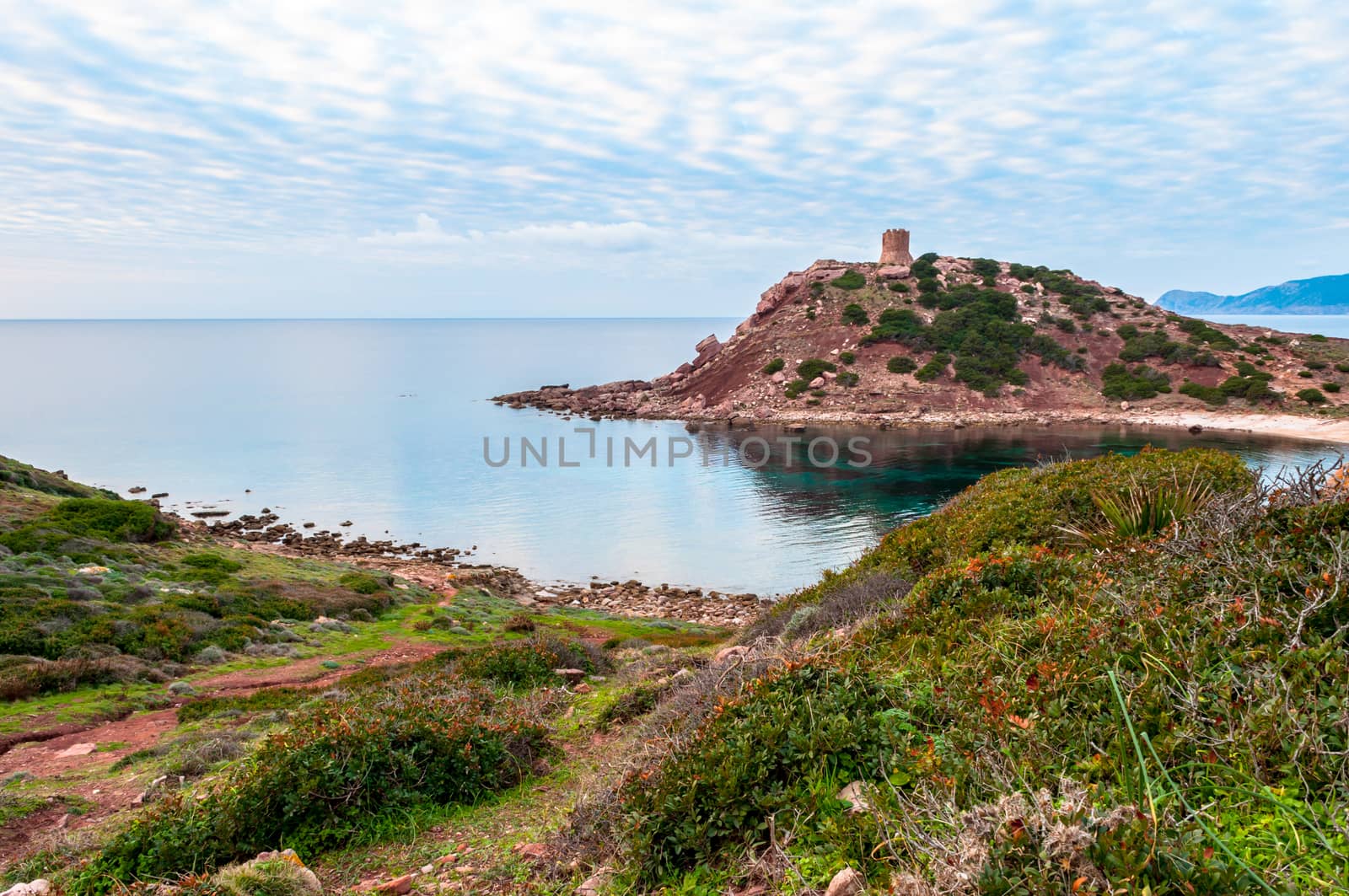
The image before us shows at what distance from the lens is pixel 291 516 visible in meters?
37.2

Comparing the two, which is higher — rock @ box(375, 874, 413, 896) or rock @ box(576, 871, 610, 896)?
rock @ box(576, 871, 610, 896)

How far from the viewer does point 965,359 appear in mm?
65812

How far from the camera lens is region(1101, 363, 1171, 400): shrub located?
60.2 m

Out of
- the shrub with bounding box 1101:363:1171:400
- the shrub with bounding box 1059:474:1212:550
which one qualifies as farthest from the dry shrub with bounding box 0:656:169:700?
the shrub with bounding box 1101:363:1171:400

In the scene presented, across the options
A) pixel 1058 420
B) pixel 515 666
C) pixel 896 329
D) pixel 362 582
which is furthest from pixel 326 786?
pixel 896 329

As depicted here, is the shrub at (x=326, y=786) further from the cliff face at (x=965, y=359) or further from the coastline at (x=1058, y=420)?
the cliff face at (x=965, y=359)

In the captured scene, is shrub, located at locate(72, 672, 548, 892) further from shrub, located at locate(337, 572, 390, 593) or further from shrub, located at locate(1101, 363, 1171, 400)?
shrub, located at locate(1101, 363, 1171, 400)

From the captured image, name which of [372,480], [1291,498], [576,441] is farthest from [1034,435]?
[1291,498]

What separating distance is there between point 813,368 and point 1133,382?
2587 cm

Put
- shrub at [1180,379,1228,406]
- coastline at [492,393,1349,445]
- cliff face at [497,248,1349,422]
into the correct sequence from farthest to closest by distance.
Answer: cliff face at [497,248,1349,422] < shrub at [1180,379,1228,406] < coastline at [492,393,1349,445]

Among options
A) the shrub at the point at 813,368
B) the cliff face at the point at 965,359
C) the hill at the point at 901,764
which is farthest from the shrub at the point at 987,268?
the hill at the point at 901,764

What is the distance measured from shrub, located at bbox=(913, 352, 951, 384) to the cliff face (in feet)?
0.45

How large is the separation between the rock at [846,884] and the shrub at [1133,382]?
6725 centimetres

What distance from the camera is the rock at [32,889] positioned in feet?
16.2
